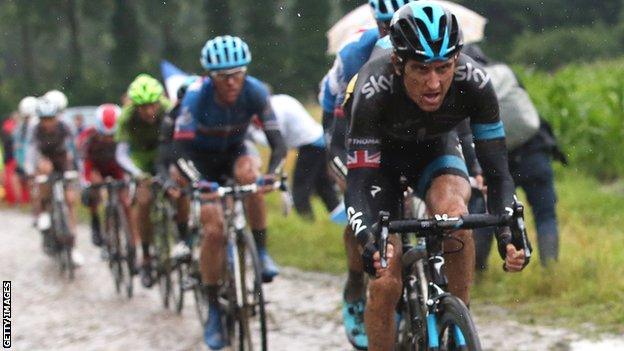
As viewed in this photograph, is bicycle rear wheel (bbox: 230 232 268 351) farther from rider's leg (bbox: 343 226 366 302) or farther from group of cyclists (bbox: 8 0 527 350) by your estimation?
rider's leg (bbox: 343 226 366 302)

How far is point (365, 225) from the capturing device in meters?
4.44

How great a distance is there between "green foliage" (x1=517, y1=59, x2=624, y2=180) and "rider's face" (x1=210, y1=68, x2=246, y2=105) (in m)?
8.02

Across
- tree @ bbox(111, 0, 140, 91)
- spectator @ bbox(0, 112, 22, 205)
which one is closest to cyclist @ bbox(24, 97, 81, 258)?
spectator @ bbox(0, 112, 22, 205)

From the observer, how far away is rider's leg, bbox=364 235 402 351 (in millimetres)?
4801

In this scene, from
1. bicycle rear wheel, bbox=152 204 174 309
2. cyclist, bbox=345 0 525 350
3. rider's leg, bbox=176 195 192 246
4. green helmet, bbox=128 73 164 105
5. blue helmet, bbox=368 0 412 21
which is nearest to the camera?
cyclist, bbox=345 0 525 350

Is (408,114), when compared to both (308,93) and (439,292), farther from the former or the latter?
(308,93)

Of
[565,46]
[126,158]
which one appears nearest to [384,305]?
[126,158]

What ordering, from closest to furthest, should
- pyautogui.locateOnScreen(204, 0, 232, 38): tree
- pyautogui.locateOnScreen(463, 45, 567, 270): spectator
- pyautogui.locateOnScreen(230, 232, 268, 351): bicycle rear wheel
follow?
pyautogui.locateOnScreen(230, 232, 268, 351): bicycle rear wheel < pyautogui.locateOnScreen(463, 45, 567, 270): spectator < pyautogui.locateOnScreen(204, 0, 232, 38): tree

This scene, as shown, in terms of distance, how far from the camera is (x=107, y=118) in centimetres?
1195

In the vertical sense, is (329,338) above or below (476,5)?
below

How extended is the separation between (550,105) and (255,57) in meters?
36.6

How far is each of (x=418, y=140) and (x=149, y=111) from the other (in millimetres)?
5104

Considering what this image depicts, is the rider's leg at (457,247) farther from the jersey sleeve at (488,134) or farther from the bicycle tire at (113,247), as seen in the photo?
the bicycle tire at (113,247)

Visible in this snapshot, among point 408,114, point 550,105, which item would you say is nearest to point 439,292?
point 408,114
